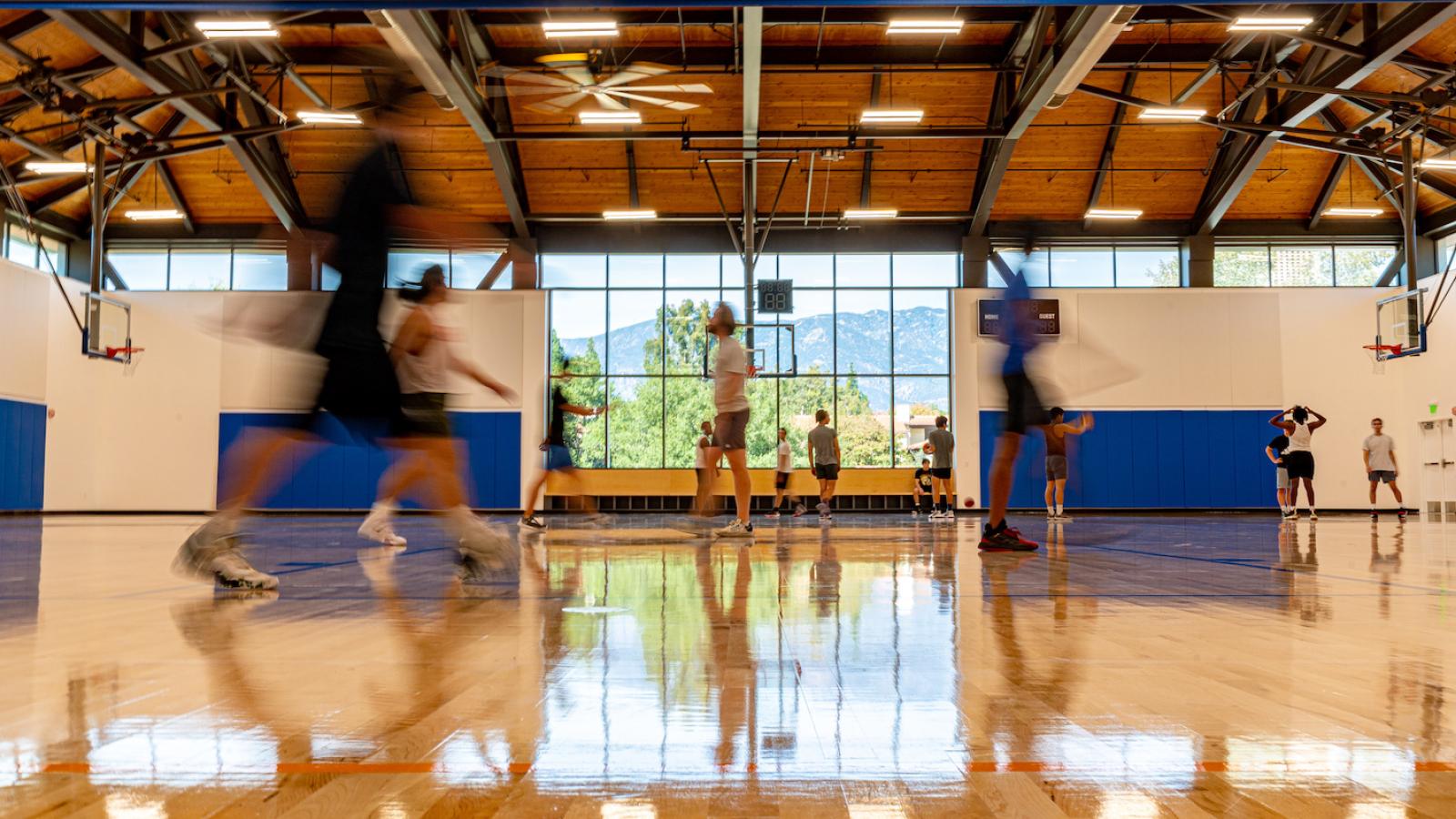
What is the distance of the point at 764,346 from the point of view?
21422 mm

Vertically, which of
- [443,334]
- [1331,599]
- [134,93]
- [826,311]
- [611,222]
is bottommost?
[1331,599]

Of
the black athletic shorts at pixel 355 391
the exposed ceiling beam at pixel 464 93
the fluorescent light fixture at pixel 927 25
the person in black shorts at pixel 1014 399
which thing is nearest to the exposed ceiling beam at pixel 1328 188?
the fluorescent light fixture at pixel 927 25

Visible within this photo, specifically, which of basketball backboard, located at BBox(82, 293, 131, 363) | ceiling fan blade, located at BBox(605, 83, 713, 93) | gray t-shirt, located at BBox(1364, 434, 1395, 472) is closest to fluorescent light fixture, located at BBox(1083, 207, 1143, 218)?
gray t-shirt, located at BBox(1364, 434, 1395, 472)

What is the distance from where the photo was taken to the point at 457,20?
1553 centimetres

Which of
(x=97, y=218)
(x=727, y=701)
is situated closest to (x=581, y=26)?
(x=97, y=218)

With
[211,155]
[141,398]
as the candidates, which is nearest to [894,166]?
[211,155]

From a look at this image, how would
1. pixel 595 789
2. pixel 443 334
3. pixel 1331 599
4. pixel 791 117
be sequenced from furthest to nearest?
pixel 791 117
pixel 443 334
pixel 1331 599
pixel 595 789

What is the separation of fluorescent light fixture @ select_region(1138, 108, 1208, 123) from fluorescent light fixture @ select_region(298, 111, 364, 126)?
39.9 ft

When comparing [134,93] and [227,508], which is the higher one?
[134,93]

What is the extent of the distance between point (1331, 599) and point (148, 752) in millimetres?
3850

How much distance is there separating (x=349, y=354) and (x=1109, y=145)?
1858cm

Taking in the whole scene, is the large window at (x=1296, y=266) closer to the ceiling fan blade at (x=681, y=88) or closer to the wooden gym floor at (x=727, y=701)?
the ceiling fan blade at (x=681, y=88)

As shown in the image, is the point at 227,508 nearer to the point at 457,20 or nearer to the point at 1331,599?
the point at 1331,599

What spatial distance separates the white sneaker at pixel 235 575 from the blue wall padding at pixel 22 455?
18721 millimetres
